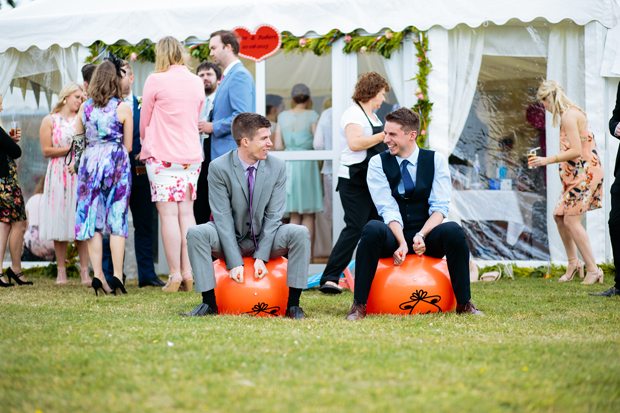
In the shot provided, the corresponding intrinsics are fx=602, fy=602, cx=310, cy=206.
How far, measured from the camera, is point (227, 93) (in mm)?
5203

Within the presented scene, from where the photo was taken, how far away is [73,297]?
4727 mm

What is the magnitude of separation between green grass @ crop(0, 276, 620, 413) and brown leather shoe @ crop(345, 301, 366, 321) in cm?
6

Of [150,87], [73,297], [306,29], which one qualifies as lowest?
[73,297]

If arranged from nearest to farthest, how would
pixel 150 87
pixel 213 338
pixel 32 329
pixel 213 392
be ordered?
pixel 213 392
pixel 213 338
pixel 32 329
pixel 150 87

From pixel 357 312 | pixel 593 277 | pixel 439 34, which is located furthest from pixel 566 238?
pixel 357 312

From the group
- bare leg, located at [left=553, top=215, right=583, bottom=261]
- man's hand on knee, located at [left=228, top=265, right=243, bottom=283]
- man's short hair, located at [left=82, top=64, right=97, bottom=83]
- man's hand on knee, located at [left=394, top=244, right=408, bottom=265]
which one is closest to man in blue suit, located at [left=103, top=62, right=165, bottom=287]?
man's short hair, located at [left=82, top=64, right=97, bottom=83]

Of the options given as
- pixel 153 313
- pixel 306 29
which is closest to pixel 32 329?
pixel 153 313

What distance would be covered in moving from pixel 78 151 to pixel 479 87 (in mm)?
4094

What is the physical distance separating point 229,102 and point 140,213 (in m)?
1.56

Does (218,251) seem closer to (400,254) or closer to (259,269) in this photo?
(259,269)

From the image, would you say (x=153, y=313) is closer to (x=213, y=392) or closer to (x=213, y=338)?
(x=213, y=338)

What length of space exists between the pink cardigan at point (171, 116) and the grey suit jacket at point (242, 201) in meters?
1.37

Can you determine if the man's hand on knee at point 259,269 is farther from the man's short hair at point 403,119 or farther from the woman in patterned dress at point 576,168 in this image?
the woman in patterned dress at point 576,168

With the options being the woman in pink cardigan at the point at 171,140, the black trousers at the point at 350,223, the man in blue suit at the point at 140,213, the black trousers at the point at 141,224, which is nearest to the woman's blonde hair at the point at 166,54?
the woman in pink cardigan at the point at 171,140
